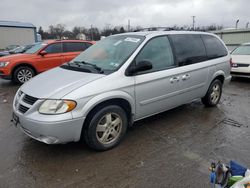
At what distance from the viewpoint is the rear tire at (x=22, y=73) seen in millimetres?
7575

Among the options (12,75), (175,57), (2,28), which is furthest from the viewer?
(2,28)

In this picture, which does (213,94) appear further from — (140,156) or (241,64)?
(241,64)

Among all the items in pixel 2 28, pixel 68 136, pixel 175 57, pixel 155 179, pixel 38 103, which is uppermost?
pixel 2 28

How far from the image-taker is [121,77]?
3107 millimetres

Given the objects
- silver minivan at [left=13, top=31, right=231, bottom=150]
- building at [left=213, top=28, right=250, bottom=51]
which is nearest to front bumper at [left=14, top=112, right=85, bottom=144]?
silver minivan at [left=13, top=31, right=231, bottom=150]

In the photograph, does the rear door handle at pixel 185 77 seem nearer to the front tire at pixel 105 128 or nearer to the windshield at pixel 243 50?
the front tire at pixel 105 128

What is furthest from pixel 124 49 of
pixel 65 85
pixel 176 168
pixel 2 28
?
Result: pixel 2 28

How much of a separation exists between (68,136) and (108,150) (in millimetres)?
724

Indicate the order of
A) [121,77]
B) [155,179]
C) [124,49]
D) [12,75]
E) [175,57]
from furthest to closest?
[12,75] < [175,57] < [124,49] < [121,77] < [155,179]

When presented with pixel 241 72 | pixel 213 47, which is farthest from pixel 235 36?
pixel 213 47

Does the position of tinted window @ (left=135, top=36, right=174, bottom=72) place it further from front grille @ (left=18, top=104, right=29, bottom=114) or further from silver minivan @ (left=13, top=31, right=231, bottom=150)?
front grille @ (left=18, top=104, right=29, bottom=114)

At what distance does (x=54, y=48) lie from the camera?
326 inches

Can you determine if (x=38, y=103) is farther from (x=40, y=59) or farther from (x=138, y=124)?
(x=40, y=59)

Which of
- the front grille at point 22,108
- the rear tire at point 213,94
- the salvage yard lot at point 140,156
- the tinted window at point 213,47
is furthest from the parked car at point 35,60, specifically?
the rear tire at point 213,94
